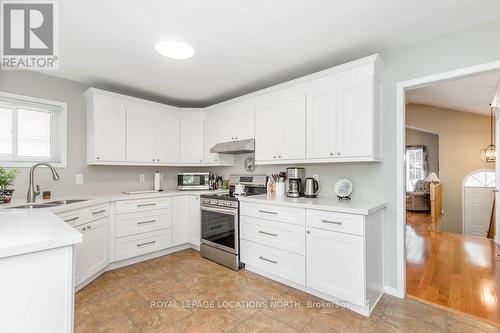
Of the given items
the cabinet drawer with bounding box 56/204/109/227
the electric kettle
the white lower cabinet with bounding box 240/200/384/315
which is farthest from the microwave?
the electric kettle

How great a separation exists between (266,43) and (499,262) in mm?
4145

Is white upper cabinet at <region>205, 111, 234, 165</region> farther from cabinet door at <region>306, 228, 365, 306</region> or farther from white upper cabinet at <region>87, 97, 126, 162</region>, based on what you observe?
cabinet door at <region>306, 228, 365, 306</region>

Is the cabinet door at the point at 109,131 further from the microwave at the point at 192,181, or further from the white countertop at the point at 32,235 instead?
the white countertop at the point at 32,235

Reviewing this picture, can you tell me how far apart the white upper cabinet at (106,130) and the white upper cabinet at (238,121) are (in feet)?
4.64

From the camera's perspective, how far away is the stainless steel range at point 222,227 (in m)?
2.99

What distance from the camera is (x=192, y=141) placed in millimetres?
4059

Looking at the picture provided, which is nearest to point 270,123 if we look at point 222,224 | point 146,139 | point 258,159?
point 258,159

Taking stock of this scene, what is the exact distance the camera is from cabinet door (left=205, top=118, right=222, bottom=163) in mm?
3837

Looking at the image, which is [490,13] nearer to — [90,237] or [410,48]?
[410,48]

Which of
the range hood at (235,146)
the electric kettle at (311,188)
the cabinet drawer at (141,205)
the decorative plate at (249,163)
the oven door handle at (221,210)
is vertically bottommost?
the oven door handle at (221,210)

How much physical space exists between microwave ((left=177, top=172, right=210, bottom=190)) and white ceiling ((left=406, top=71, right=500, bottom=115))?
11.8 feet

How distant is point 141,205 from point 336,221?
2457 mm

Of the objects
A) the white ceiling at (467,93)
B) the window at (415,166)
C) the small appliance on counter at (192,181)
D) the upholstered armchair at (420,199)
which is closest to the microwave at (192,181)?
the small appliance on counter at (192,181)

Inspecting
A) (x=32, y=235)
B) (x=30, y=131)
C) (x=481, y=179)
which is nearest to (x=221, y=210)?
(x=32, y=235)
